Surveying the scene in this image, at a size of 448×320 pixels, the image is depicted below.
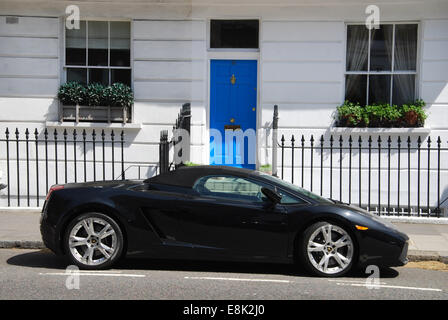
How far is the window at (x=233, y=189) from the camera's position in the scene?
722 cm

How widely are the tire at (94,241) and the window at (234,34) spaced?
247 inches

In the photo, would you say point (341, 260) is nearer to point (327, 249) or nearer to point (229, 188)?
point (327, 249)

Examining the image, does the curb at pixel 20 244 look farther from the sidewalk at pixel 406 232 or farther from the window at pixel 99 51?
the window at pixel 99 51

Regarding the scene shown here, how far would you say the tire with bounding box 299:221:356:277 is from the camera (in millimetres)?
6957

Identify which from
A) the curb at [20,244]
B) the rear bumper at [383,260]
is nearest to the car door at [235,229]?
the rear bumper at [383,260]

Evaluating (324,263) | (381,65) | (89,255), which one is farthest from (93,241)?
(381,65)

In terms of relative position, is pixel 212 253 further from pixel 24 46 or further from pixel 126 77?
pixel 24 46

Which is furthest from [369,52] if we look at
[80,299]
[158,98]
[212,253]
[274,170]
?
[80,299]

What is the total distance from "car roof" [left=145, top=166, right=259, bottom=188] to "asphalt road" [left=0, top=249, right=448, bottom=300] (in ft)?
3.45

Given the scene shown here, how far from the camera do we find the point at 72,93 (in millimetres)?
12109

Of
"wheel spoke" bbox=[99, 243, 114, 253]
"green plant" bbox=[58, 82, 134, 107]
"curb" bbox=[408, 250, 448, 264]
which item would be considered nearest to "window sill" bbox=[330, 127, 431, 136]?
"curb" bbox=[408, 250, 448, 264]

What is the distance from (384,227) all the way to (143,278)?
9.37 ft

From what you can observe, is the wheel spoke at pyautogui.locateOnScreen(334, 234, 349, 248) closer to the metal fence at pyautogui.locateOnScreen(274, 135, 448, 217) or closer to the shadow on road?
the shadow on road

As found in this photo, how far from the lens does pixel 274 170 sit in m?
11.6
